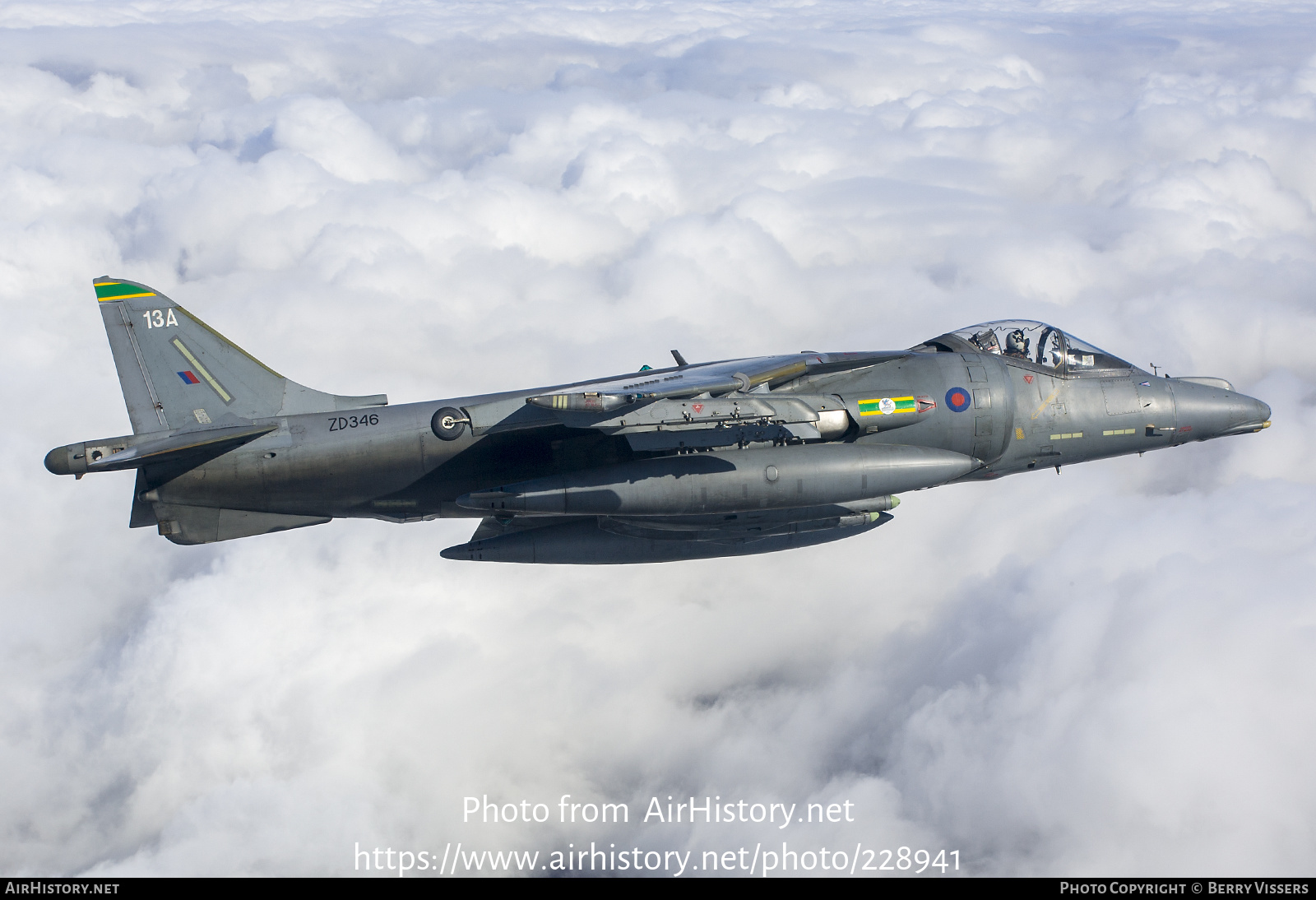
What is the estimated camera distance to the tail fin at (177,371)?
1550 centimetres

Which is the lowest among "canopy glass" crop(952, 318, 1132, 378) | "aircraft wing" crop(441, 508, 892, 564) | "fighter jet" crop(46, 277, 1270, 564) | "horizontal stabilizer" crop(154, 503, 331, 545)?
"aircraft wing" crop(441, 508, 892, 564)

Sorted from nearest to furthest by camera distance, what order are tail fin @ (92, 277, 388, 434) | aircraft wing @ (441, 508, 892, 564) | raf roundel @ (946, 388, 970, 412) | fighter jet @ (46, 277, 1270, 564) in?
fighter jet @ (46, 277, 1270, 564) → tail fin @ (92, 277, 388, 434) → raf roundel @ (946, 388, 970, 412) → aircraft wing @ (441, 508, 892, 564)

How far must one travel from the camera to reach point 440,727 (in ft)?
560

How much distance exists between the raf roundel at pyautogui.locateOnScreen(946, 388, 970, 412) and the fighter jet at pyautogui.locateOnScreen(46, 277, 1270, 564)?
0.03 meters

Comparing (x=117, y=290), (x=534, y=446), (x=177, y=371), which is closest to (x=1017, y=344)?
(x=534, y=446)

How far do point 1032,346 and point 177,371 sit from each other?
1607 cm

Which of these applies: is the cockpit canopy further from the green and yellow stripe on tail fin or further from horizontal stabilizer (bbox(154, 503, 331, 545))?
the green and yellow stripe on tail fin

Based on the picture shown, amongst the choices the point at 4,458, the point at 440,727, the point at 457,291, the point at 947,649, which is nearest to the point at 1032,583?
the point at 947,649

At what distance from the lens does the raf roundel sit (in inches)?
666

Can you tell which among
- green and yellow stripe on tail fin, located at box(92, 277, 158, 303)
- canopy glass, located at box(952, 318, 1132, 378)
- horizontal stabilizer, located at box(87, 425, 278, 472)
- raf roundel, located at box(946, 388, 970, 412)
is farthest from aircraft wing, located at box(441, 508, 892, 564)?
green and yellow stripe on tail fin, located at box(92, 277, 158, 303)

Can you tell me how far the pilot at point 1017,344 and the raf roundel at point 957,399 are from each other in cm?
166

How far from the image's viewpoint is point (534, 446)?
15695 mm
